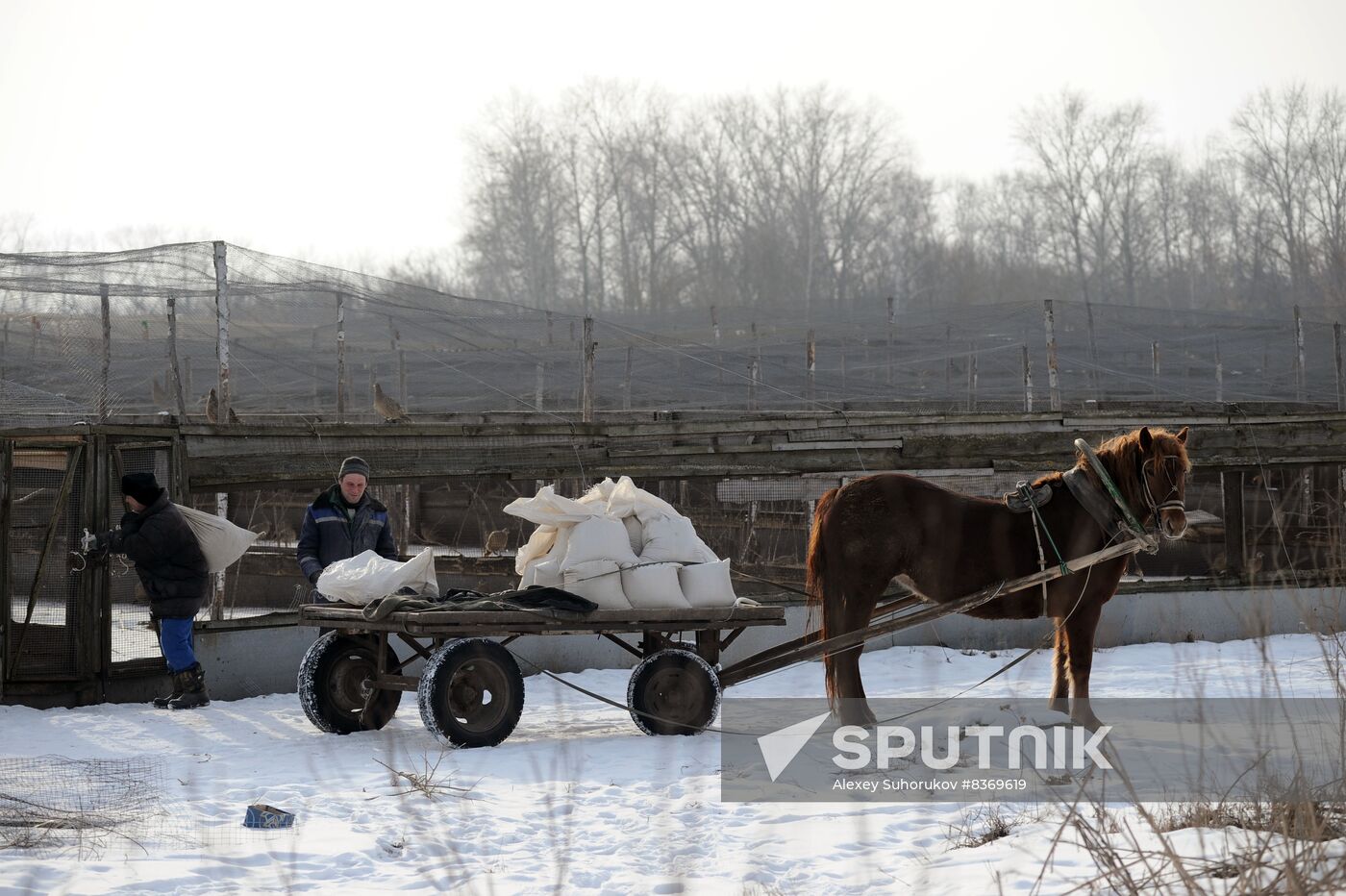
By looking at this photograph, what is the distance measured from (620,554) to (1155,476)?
10.5ft

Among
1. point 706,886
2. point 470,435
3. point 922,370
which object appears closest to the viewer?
point 706,886

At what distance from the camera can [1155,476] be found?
25.2 ft

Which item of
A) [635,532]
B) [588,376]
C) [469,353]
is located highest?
[469,353]

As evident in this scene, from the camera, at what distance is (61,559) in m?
9.45

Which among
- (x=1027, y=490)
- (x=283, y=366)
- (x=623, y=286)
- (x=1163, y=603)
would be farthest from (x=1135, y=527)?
(x=623, y=286)

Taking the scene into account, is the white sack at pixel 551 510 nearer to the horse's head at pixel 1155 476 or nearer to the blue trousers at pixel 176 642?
the blue trousers at pixel 176 642

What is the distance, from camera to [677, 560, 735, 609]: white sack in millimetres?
7988

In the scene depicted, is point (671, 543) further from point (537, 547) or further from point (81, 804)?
point (81, 804)

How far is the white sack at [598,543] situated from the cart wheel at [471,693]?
2.32 ft

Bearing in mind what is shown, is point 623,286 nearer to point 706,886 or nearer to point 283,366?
point 283,366

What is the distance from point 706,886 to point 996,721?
11.7 feet

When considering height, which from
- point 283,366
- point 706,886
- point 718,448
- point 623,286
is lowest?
point 706,886


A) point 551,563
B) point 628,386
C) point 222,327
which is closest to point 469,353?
point 628,386

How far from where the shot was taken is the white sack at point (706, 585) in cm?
799
